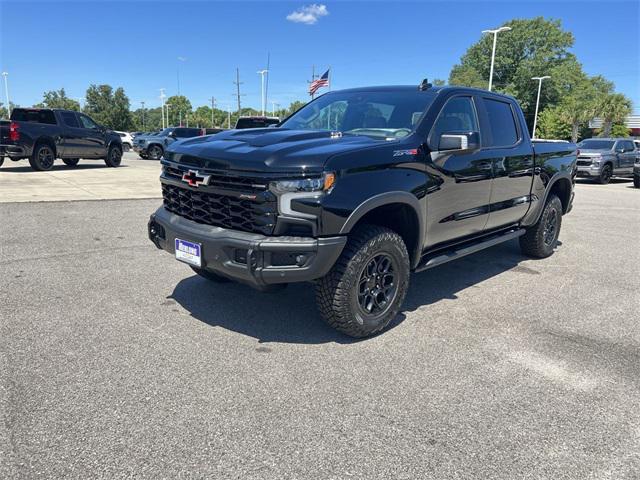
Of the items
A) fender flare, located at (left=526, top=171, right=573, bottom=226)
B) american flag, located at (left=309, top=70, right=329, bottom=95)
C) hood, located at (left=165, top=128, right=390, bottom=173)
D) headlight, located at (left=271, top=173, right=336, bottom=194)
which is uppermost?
american flag, located at (left=309, top=70, right=329, bottom=95)

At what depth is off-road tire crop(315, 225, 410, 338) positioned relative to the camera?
10.9ft

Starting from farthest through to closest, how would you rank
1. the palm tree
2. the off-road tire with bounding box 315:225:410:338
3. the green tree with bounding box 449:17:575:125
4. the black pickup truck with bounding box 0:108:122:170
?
the green tree with bounding box 449:17:575:125 → the palm tree → the black pickup truck with bounding box 0:108:122:170 → the off-road tire with bounding box 315:225:410:338

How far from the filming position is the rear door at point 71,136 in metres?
15.7

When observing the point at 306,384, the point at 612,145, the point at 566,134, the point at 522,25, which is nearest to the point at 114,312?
the point at 306,384

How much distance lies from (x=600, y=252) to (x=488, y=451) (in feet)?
17.8

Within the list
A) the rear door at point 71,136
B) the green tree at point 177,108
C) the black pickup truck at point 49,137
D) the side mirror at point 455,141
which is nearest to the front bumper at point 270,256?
the side mirror at point 455,141

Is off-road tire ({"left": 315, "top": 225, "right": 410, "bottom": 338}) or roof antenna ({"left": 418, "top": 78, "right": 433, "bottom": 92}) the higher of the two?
roof antenna ({"left": 418, "top": 78, "right": 433, "bottom": 92})

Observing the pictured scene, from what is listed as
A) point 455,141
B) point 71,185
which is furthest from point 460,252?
point 71,185

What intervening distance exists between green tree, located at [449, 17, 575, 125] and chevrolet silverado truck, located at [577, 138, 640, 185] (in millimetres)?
52820

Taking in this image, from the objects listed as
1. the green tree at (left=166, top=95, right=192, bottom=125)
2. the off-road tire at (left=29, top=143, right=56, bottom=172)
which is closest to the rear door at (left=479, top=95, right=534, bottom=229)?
the off-road tire at (left=29, top=143, right=56, bottom=172)

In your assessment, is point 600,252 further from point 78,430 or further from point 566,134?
point 566,134

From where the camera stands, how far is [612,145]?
1792cm

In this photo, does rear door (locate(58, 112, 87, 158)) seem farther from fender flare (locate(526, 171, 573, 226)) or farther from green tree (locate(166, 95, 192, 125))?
green tree (locate(166, 95, 192, 125))

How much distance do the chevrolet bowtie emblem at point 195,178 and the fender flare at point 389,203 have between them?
1032 millimetres
